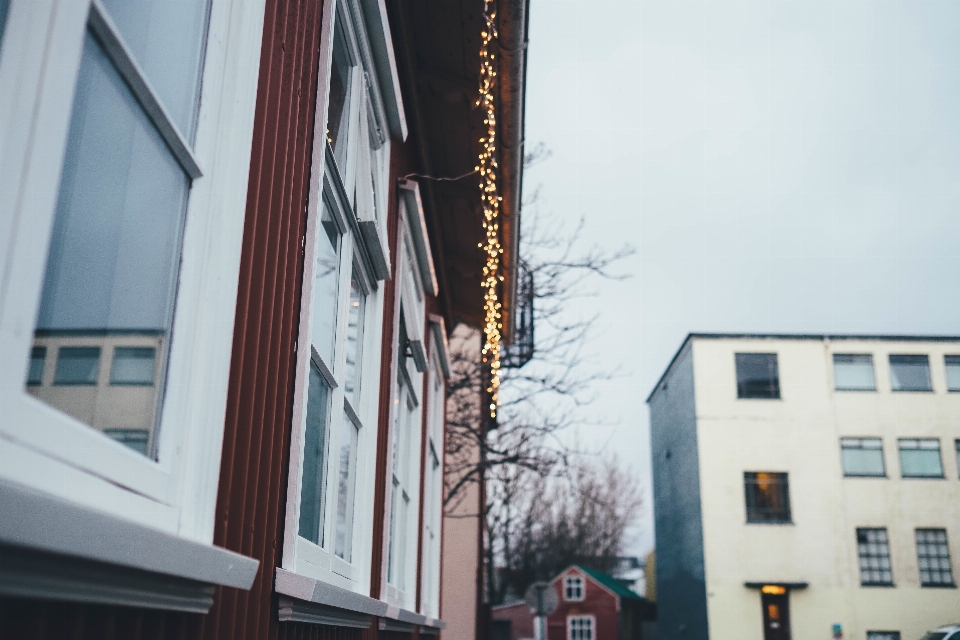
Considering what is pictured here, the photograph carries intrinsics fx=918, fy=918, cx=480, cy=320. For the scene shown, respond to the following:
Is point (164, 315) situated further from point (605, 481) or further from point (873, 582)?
point (605, 481)

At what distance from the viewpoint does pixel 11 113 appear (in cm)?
103

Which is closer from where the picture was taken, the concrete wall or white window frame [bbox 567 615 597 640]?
the concrete wall

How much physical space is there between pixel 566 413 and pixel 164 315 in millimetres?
12129

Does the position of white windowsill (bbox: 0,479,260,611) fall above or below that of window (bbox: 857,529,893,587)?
below

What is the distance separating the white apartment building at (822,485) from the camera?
28578 mm

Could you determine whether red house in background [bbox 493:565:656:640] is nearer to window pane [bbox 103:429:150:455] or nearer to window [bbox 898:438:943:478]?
window [bbox 898:438:943:478]

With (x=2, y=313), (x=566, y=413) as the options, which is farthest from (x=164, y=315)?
(x=566, y=413)

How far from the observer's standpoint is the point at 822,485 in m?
29.6

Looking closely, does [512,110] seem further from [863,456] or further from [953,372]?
[953,372]

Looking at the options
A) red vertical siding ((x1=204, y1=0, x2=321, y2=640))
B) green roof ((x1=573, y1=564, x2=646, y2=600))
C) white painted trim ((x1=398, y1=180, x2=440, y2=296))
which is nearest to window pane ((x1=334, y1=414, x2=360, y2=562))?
red vertical siding ((x1=204, y1=0, x2=321, y2=640))

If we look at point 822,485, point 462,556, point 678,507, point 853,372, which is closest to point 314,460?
point 462,556

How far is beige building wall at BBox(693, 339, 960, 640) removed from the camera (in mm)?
28484

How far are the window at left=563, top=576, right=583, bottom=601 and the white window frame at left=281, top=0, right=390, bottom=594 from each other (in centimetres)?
4440

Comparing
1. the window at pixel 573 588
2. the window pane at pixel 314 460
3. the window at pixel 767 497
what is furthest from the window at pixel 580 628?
the window pane at pixel 314 460
